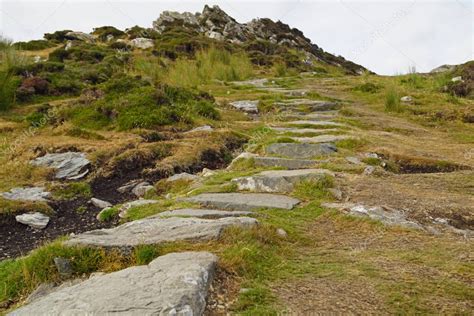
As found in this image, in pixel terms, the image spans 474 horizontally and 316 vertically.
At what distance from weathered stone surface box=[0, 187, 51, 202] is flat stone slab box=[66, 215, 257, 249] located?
289 centimetres

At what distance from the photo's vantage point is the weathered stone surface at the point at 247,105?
41.6 feet

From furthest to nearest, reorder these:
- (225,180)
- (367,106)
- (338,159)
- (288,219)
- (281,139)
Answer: (367,106) < (281,139) < (338,159) < (225,180) < (288,219)

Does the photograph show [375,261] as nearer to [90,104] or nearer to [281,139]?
[281,139]

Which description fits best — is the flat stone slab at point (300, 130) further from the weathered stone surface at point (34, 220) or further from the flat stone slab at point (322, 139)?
the weathered stone surface at point (34, 220)

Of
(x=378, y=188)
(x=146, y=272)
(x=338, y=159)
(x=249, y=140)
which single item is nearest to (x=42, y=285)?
(x=146, y=272)

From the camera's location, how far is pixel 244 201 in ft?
15.7

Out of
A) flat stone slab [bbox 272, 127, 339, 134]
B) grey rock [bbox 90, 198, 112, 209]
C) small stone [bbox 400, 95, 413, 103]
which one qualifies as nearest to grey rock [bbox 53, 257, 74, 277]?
grey rock [bbox 90, 198, 112, 209]

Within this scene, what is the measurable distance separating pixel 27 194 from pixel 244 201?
3.41m

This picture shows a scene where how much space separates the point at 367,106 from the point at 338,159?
24.5 ft

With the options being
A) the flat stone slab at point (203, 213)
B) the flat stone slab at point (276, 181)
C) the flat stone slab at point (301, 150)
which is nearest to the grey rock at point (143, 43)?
the flat stone slab at point (301, 150)

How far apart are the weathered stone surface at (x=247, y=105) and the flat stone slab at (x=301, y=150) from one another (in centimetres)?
549

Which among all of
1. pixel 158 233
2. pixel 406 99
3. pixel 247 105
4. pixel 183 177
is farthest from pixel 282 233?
pixel 406 99

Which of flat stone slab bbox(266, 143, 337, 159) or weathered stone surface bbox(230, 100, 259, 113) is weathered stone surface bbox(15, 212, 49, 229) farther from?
weathered stone surface bbox(230, 100, 259, 113)

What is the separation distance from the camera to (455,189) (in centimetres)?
540
